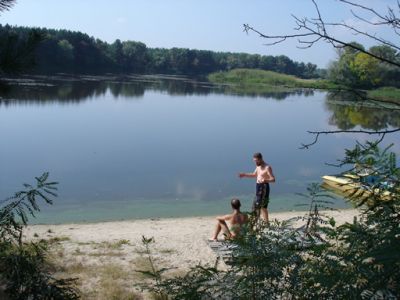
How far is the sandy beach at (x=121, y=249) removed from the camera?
7.83 meters

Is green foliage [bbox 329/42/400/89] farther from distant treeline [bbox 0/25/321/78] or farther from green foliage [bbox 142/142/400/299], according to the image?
distant treeline [bbox 0/25/321/78]

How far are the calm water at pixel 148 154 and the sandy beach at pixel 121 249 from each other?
5.40 feet

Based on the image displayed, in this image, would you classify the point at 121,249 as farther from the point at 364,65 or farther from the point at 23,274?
the point at 364,65

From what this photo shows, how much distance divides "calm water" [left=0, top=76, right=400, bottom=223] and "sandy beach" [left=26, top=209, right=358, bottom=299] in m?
1.65

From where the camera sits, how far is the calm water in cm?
1569

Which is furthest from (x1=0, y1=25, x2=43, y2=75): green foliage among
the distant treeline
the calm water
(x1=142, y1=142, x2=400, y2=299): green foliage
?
the distant treeline

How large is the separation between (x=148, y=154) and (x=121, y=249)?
1312 cm

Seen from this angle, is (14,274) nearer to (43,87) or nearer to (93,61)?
(43,87)

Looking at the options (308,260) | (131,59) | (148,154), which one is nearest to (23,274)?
(308,260)

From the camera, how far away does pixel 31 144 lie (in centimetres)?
2309

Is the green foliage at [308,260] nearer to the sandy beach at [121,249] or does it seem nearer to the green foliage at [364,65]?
the green foliage at [364,65]

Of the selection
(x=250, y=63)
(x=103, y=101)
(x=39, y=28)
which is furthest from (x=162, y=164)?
(x=250, y=63)

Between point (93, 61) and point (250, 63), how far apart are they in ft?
179

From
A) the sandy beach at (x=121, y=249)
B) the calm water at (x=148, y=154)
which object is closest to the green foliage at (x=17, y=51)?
the calm water at (x=148, y=154)
